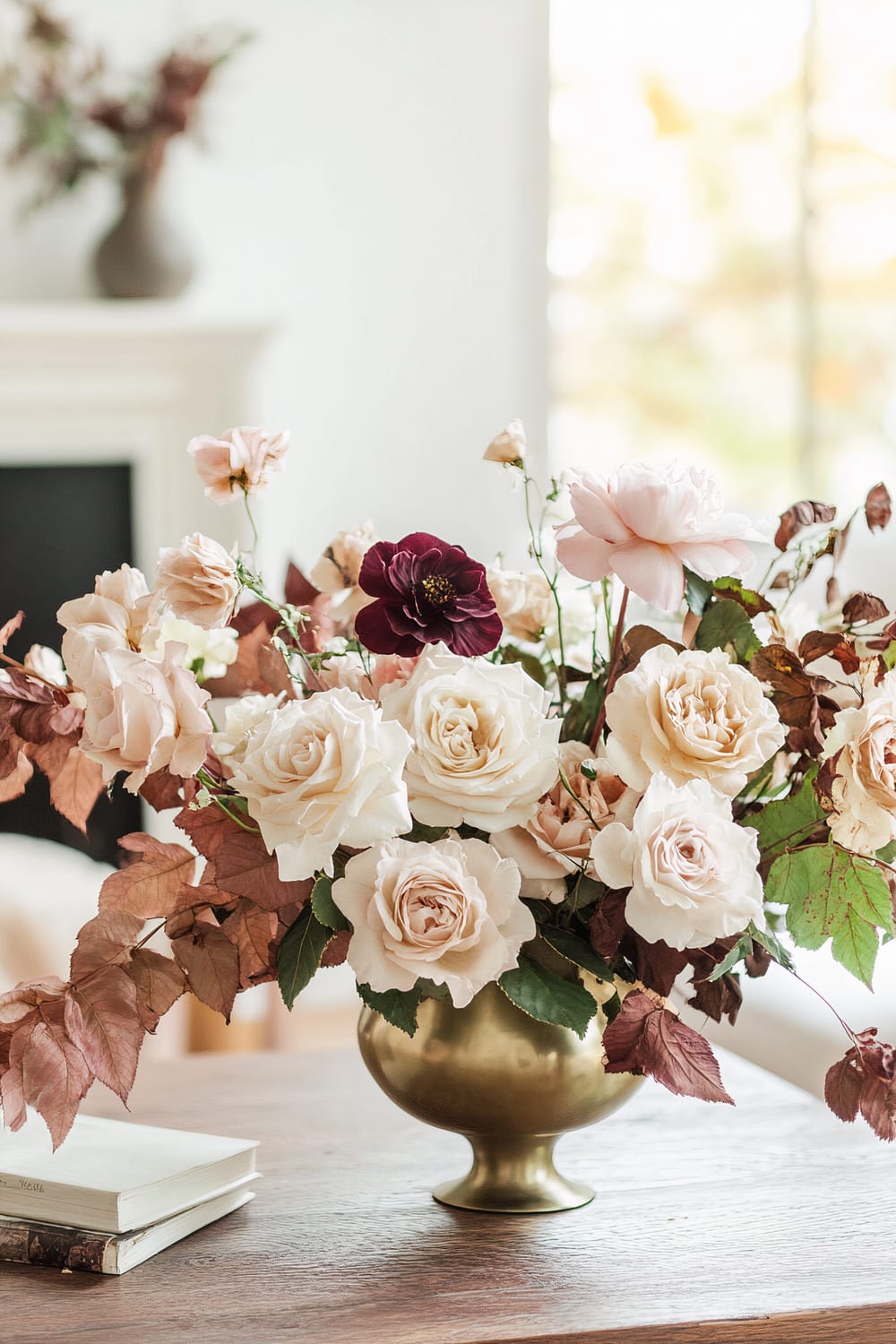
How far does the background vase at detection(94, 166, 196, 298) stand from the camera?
2875mm

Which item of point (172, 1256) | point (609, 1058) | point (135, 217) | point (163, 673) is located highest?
point (135, 217)

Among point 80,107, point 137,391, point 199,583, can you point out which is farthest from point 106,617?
point 80,107

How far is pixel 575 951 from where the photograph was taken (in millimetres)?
776

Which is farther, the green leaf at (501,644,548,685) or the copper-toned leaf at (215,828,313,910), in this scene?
the green leaf at (501,644,548,685)

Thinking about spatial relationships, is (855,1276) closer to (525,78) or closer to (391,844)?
(391,844)

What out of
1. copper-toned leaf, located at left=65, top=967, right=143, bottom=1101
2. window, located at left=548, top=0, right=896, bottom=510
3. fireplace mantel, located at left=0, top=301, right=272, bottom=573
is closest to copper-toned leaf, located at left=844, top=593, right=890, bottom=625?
copper-toned leaf, located at left=65, top=967, right=143, bottom=1101

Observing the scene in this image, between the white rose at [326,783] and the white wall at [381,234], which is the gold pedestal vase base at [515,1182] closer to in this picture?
the white rose at [326,783]

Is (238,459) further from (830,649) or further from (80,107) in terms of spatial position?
(80,107)

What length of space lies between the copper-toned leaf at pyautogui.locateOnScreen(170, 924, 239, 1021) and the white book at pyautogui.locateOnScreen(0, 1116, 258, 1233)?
5.3 inches

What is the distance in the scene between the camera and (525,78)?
10.7 ft

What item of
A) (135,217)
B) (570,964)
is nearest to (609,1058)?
(570,964)

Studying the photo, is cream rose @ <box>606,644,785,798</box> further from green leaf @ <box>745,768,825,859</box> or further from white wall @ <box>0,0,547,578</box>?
white wall @ <box>0,0,547,578</box>

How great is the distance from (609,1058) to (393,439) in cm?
263

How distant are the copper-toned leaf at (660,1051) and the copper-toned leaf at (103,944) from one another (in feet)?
0.79
